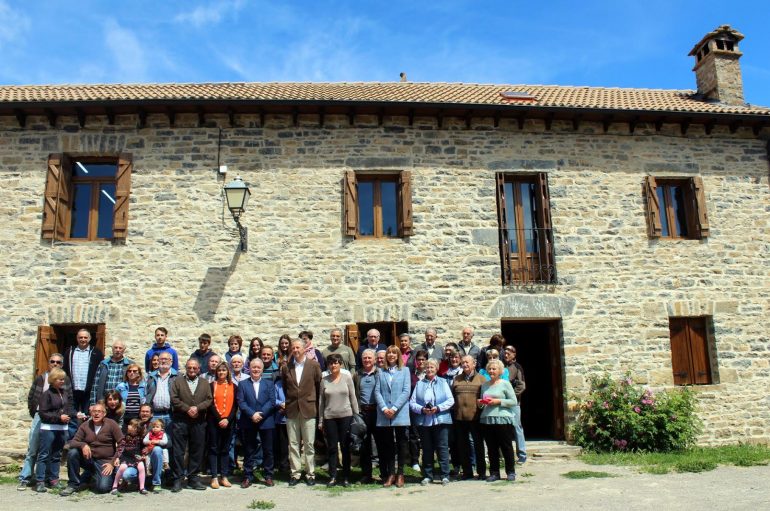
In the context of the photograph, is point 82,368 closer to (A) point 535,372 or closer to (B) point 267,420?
(B) point 267,420

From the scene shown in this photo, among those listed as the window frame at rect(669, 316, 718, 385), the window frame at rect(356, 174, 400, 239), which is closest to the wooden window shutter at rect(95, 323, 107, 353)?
the window frame at rect(356, 174, 400, 239)

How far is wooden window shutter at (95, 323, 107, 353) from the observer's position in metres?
9.49

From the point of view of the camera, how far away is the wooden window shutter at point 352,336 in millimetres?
9703

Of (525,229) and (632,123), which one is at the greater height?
(632,123)

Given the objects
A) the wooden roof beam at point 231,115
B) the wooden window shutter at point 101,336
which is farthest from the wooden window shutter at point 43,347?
the wooden roof beam at point 231,115

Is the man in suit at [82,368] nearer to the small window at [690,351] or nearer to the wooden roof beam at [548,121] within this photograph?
the wooden roof beam at [548,121]

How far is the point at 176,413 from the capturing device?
23.4 feet

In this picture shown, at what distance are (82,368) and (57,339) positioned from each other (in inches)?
70.2

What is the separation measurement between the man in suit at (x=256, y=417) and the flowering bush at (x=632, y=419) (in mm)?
4939

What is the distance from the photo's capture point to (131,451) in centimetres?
706

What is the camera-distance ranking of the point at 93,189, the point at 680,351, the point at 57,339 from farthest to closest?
the point at 680,351 → the point at 93,189 → the point at 57,339

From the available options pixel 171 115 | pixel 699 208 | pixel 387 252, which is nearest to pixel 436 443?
pixel 387 252

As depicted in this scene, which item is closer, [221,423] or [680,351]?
[221,423]

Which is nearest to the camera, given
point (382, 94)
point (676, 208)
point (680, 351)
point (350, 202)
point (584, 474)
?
point (584, 474)
